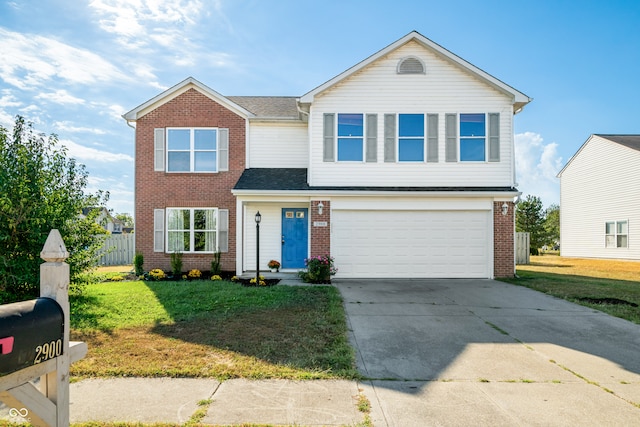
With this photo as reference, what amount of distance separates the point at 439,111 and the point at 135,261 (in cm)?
1209

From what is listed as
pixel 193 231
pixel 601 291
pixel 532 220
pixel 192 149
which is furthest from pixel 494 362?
pixel 532 220

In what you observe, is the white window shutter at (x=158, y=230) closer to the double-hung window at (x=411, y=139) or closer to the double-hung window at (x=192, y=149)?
the double-hung window at (x=192, y=149)

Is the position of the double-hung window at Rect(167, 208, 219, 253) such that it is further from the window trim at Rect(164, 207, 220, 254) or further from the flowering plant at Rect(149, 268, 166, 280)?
the flowering plant at Rect(149, 268, 166, 280)

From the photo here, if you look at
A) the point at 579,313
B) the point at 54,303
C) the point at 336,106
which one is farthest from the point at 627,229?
the point at 54,303

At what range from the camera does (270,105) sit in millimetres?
15930

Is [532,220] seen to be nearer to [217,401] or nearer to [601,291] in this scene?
[601,291]

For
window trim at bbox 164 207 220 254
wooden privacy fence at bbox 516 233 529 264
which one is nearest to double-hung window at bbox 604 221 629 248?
wooden privacy fence at bbox 516 233 529 264

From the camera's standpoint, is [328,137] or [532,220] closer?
[328,137]

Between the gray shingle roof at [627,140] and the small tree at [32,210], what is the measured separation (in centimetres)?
2614

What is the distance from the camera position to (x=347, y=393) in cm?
402

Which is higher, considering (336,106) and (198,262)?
(336,106)

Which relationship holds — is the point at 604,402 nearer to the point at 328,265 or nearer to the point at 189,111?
the point at 328,265

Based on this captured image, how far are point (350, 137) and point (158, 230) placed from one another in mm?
7911

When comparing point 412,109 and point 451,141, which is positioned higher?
point 412,109
